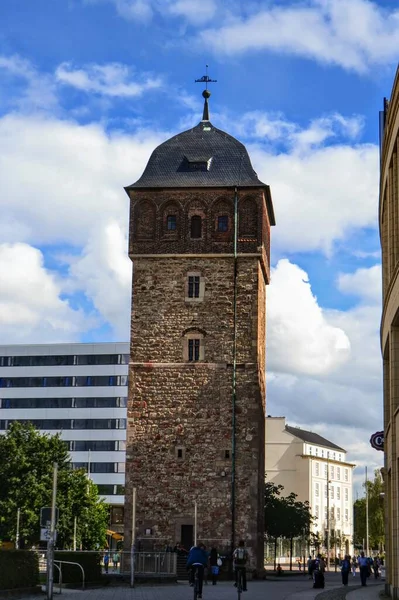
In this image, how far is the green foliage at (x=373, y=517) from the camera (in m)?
112

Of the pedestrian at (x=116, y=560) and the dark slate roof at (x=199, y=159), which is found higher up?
the dark slate roof at (x=199, y=159)

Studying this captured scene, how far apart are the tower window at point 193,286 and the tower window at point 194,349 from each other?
213 cm

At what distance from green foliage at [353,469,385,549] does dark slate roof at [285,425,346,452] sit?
7.35 metres

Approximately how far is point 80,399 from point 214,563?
58.4 metres

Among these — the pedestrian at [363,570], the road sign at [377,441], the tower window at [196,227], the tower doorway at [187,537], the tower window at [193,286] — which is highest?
the tower window at [196,227]

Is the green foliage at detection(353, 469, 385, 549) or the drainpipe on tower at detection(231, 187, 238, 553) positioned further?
the green foliage at detection(353, 469, 385, 549)

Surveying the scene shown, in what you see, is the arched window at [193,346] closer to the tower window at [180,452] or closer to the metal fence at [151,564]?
the tower window at [180,452]

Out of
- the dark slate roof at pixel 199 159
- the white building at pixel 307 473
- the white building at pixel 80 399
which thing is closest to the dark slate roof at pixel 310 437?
the white building at pixel 307 473

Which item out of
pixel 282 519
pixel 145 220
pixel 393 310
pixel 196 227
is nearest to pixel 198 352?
pixel 196 227

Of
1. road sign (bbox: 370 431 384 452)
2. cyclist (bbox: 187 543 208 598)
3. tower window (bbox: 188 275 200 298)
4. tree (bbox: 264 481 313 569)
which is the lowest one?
A: cyclist (bbox: 187 543 208 598)

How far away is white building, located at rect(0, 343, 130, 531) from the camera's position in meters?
97.3

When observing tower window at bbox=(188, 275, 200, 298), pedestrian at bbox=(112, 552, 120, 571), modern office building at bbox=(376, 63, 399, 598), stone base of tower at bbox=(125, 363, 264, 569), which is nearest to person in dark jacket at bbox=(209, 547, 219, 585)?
stone base of tower at bbox=(125, 363, 264, 569)

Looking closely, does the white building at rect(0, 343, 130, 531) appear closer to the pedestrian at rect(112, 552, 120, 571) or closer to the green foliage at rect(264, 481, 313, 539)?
the green foliage at rect(264, 481, 313, 539)

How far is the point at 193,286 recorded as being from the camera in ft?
164
